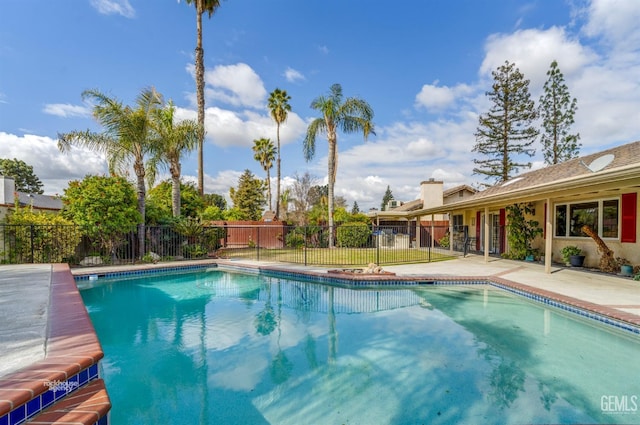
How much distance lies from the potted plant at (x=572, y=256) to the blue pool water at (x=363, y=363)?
497 cm

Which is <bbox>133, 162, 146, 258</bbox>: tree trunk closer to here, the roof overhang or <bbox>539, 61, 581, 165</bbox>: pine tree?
the roof overhang

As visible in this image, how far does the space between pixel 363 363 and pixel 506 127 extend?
27.2 metres

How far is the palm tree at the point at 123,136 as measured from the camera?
1153 cm

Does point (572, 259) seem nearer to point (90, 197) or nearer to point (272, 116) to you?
point (90, 197)

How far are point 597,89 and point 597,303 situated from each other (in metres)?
17.1

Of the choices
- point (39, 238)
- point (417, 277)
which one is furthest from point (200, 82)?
point (417, 277)

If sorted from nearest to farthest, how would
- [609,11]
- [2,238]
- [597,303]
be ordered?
[597,303] < [2,238] < [609,11]

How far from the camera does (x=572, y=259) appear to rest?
34.6 feet

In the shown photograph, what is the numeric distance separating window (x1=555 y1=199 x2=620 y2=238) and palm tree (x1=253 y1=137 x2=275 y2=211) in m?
26.0

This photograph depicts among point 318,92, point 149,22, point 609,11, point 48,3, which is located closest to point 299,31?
point 318,92

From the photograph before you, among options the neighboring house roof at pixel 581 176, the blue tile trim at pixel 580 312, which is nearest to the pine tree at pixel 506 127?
the neighboring house roof at pixel 581 176

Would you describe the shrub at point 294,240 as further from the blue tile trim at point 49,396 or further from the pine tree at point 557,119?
the pine tree at point 557,119

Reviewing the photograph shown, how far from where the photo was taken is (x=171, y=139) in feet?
44.0

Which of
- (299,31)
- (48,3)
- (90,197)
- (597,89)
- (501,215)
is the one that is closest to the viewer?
(48,3)
